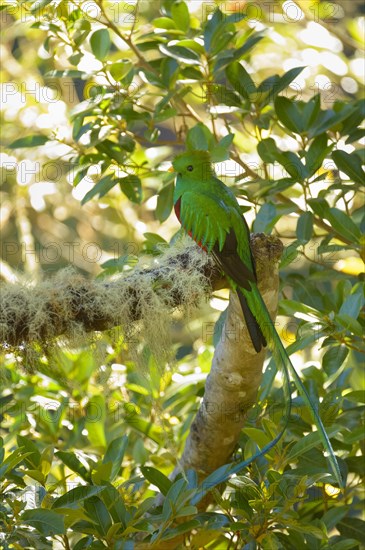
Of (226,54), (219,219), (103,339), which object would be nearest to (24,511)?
(103,339)

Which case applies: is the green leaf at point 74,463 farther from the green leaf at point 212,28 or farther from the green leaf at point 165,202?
the green leaf at point 212,28

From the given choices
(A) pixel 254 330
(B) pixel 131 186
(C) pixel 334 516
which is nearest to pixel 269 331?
(A) pixel 254 330

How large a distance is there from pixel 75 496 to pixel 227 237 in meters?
0.83

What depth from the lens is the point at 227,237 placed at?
231 centimetres

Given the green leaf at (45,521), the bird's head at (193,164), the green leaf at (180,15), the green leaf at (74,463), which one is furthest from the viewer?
the green leaf at (180,15)

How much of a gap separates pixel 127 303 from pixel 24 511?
64 cm

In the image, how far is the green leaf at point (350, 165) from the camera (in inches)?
112

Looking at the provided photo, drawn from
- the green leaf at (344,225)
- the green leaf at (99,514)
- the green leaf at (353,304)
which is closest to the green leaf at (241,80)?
the green leaf at (344,225)

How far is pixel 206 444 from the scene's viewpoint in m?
2.44

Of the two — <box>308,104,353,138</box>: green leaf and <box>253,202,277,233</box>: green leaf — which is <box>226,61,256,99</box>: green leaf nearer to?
<box>308,104,353,138</box>: green leaf

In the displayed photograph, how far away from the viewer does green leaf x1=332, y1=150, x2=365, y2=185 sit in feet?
9.32

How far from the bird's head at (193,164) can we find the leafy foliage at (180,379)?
0.19 feet

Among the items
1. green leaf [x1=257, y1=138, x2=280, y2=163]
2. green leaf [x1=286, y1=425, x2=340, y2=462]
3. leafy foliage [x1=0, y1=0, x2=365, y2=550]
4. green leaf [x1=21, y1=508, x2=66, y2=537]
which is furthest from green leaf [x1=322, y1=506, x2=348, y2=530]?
green leaf [x1=257, y1=138, x2=280, y2=163]

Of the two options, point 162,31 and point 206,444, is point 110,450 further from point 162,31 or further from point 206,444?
point 162,31
